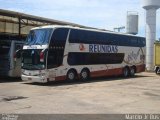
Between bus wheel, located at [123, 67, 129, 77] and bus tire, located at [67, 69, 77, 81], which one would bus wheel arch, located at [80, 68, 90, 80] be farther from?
bus wheel, located at [123, 67, 129, 77]

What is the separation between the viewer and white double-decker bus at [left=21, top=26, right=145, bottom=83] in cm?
2202

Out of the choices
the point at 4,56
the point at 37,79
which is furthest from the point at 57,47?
the point at 4,56

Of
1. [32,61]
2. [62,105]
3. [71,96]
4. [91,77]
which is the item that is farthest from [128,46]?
[62,105]

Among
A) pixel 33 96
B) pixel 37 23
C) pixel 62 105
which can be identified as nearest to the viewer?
pixel 62 105

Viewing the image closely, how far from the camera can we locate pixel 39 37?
22609 millimetres

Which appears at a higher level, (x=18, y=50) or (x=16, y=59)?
(x=18, y=50)

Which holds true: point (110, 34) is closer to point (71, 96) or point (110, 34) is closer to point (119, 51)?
point (119, 51)

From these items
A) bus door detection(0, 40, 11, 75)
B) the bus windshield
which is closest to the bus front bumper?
the bus windshield

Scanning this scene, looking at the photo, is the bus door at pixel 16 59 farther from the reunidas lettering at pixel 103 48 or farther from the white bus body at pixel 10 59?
the reunidas lettering at pixel 103 48

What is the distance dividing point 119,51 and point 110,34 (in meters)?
1.78

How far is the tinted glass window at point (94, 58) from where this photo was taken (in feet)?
79.1

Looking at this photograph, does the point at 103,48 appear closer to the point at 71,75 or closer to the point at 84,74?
the point at 84,74

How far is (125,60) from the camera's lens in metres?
29.6

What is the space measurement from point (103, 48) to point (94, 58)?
1261 mm
